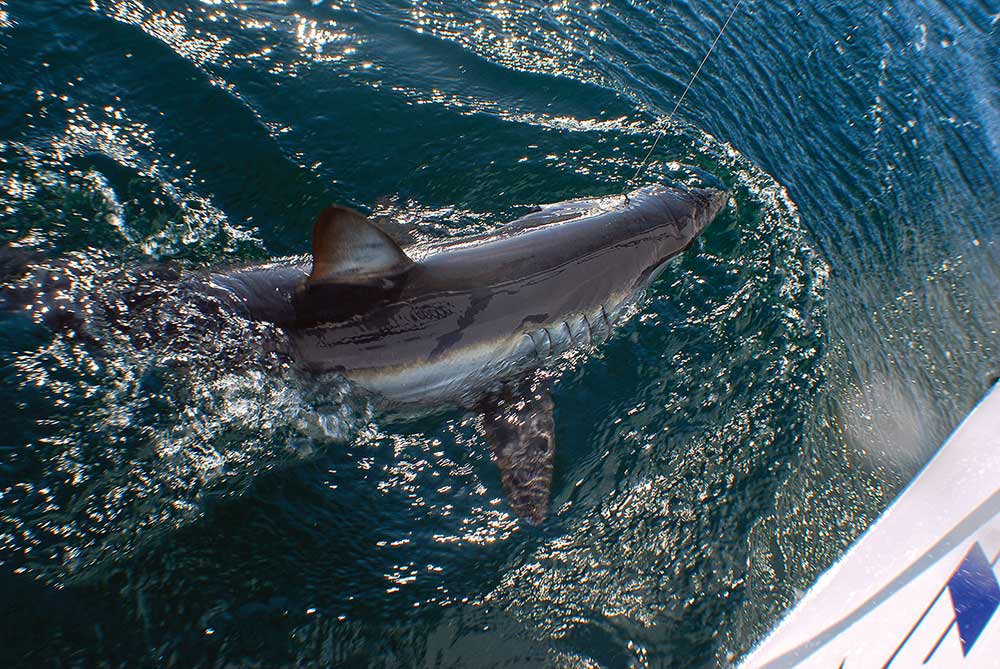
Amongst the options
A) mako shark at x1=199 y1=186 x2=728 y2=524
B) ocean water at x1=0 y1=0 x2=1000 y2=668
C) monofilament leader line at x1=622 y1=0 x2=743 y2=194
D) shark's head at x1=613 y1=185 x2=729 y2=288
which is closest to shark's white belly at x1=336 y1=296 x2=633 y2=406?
mako shark at x1=199 y1=186 x2=728 y2=524

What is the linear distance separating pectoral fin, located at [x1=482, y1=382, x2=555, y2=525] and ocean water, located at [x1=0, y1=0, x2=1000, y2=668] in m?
0.09

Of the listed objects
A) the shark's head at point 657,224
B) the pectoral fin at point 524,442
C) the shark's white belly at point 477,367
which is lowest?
the pectoral fin at point 524,442

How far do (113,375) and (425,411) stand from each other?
1.35 m

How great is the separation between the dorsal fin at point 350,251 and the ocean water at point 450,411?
18.0 inches

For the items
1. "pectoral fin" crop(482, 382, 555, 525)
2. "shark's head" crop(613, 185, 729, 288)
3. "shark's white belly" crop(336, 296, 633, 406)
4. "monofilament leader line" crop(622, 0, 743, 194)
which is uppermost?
"monofilament leader line" crop(622, 0, 743, 194)

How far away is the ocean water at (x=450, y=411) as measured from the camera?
9.20ft

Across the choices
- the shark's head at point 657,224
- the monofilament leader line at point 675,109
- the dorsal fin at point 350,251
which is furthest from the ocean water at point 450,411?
the dorsal fin at point 350,251

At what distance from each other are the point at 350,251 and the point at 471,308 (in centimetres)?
66

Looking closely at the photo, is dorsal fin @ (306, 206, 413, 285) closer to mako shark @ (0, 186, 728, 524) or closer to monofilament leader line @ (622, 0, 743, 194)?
mako shark @ (0, 186, 728, 524)

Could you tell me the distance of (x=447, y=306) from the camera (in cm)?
335

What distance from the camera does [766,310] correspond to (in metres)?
4.38

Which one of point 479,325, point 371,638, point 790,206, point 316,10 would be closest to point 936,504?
point 790,206

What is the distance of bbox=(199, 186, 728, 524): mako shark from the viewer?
3139 millimetres

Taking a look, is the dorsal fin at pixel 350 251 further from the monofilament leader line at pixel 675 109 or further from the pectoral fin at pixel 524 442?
the monofilament leader line at pixel 675 109
